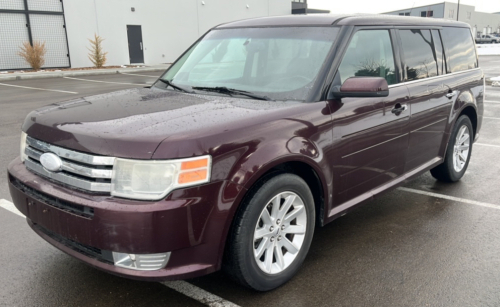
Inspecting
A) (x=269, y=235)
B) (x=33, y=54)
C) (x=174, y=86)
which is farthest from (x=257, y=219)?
(x=33, y=54)

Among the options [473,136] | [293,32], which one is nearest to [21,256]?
[293,32]

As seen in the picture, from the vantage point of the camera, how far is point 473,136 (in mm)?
5648

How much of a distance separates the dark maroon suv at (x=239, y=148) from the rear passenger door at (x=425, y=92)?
0.9 inches

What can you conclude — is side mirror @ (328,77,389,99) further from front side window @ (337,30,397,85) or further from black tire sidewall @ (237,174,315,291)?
black tire sidewall @ (237,174,315,291)

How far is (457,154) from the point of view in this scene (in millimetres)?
5379

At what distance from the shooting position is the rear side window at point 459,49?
16.4ft

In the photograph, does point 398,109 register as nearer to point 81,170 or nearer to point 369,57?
point 369,57

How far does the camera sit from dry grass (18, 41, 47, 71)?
21781 mm

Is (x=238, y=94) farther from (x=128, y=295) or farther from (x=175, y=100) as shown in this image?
(x=128, y=295)

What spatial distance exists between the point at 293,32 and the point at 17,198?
8.07 ft

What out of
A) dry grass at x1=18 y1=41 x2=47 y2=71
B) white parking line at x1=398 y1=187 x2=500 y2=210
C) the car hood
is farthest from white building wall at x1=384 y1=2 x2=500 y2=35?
the car hood

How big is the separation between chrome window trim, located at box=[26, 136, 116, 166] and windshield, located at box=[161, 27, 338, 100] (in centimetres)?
134

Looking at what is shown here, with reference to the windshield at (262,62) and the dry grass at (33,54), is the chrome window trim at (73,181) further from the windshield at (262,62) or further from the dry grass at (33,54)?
the dry grass at (33,54)

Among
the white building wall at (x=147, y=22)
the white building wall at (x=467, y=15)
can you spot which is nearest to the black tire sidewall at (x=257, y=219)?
the white building wall at (x=147, y=22)
